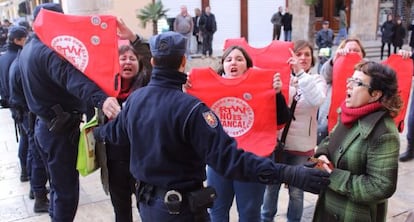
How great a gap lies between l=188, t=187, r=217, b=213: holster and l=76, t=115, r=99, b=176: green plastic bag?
1.13m

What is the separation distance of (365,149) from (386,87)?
368 mm

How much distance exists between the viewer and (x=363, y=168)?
229 centimetres

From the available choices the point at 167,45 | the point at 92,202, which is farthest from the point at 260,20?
the point at 167,45

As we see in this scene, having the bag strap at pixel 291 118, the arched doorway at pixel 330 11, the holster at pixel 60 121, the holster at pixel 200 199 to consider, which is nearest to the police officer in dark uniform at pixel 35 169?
the holster at pixel 60 121

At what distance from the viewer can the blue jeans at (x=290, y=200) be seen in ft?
11.0

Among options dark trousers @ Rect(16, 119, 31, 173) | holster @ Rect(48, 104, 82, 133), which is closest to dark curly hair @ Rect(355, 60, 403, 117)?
holster @ Rect(48, 104, 82, 133)

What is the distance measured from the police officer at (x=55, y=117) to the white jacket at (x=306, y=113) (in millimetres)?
1583

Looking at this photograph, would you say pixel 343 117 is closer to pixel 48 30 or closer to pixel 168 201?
pixel 168 201

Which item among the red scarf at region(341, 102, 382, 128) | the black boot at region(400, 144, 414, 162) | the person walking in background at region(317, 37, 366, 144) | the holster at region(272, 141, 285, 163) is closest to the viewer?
the red scarf at region(341, 102, 382, 128)

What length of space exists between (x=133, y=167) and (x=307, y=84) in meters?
1.48

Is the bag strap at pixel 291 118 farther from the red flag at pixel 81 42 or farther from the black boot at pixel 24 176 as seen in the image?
the black boot at pixel 24 176

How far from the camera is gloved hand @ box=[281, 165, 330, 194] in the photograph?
1.88 m

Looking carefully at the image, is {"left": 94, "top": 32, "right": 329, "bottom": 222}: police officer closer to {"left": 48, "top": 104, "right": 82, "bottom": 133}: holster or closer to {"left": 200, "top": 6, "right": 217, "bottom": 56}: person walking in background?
{"left": 48, "top": 104, "right": 82, "bottom": 133}: holster

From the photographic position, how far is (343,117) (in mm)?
2410
